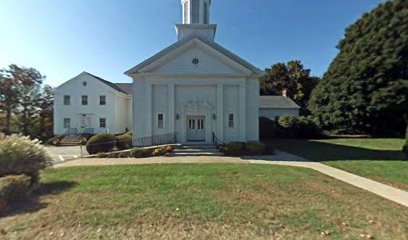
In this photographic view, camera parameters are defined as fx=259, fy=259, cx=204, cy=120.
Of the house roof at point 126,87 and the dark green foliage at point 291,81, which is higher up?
the dark green foliage at point 291,81

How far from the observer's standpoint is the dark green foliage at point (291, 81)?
51.5 metres

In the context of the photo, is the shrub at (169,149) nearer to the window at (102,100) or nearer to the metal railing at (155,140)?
the metal railing at (155,140)

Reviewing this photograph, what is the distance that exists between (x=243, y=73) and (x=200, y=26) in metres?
6.84

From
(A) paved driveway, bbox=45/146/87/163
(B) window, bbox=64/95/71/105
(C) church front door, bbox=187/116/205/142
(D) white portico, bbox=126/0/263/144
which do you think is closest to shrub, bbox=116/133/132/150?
(D) white portico, bbox=126/0/263/144

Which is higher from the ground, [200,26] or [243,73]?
[200,26]

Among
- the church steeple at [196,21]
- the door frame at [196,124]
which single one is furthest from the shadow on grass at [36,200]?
the church steeple at [196,21]

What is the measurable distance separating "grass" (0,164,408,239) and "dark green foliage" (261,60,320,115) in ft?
150

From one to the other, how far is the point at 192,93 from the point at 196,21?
26.0 ft

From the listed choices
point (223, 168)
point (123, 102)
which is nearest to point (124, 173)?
point (223, 168)

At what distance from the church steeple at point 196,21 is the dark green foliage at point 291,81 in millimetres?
33171

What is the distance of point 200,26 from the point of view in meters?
22.8

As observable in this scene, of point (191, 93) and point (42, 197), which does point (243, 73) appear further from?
point (42, 197)

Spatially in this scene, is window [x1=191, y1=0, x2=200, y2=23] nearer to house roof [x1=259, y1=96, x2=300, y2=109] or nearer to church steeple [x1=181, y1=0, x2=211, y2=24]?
church steeple [x1=181, y1=0, x2=211, y2=24]

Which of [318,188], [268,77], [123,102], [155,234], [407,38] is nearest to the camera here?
[155,234]
